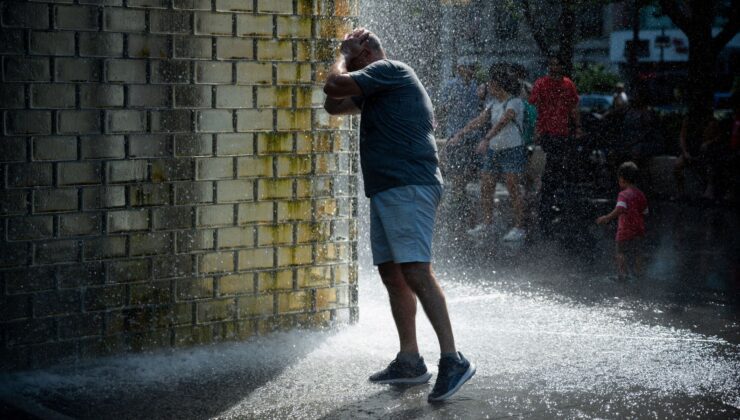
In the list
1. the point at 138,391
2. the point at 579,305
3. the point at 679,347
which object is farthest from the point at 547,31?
the point at 138,391

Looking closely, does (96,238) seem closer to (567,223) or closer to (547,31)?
(567,223)

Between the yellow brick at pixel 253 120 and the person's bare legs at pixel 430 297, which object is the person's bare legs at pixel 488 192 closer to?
the yellow brick at pixel 253 120

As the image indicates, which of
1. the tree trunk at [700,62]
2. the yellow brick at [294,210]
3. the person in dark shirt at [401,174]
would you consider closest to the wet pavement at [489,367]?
the person in dark shirt at [401,174]

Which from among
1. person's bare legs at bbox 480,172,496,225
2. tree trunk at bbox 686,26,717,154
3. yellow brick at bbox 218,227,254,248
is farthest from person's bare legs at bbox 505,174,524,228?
tree trunk at bbox 686,26,717,154

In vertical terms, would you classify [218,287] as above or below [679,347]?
above

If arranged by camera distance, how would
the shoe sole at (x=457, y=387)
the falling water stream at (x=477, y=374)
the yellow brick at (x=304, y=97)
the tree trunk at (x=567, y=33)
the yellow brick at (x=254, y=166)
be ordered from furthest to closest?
1. the tree trunk at (x=567, y=33)
2. the yellow brick at (x=304, y=97)
3. the yellow brick at (x=254, y=166)
4. the shoe sole at (x=457, y=387)
5. the falling water stream at (x=477, y=374)

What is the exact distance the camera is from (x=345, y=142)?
700 cm

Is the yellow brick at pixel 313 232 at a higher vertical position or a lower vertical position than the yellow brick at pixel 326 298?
higher

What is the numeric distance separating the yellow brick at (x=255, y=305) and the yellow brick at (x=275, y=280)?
0.06 metres

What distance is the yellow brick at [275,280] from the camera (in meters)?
6.68

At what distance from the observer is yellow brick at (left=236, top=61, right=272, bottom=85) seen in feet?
21.2

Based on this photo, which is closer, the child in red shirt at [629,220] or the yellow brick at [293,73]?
the yellow brick at [293,73]

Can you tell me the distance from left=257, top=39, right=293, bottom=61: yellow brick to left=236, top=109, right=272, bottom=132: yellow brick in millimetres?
324

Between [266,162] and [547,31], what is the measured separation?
1711 centimetres
